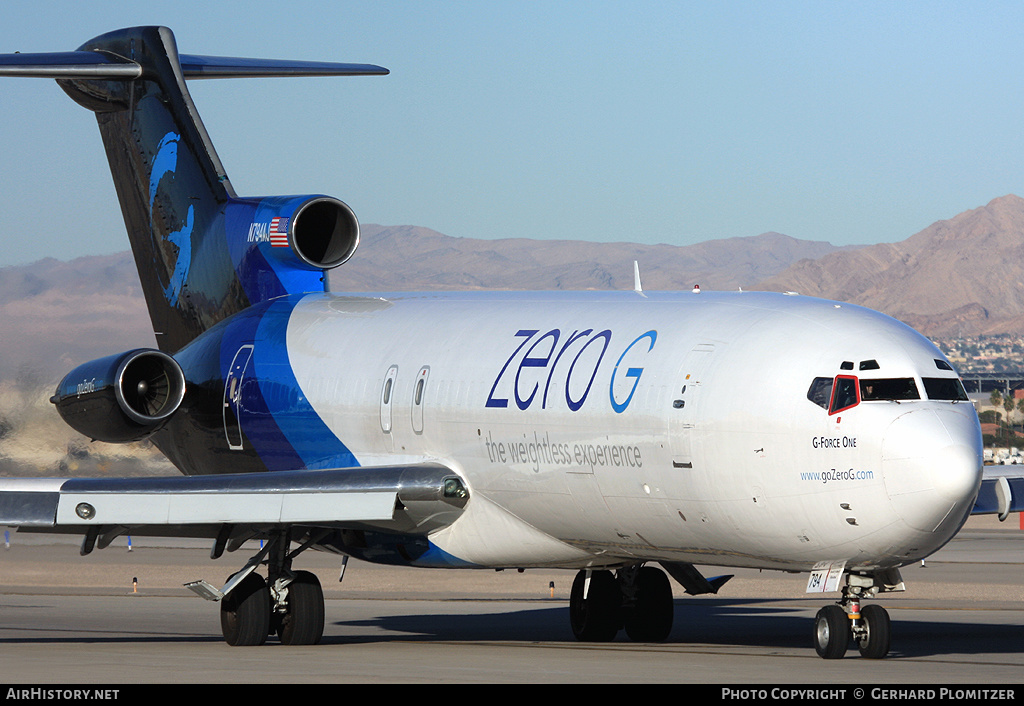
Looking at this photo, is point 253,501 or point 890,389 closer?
point 890,389

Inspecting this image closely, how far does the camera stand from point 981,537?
173 ft

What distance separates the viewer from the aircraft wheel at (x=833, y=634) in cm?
1636

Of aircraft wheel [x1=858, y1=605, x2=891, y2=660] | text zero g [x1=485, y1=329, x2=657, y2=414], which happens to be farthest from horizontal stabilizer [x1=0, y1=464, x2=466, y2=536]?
aircraft wheel [x1=858, y1=605, x2=891, y2=660]

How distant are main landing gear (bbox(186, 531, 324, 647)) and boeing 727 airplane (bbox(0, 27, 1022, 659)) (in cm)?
3

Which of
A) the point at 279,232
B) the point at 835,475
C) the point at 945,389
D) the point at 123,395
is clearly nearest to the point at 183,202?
the point at 279,232

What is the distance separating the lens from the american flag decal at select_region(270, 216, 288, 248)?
2577cm

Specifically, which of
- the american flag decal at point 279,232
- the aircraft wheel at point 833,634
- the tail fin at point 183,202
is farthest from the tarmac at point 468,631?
the american flag decal at point 279,232

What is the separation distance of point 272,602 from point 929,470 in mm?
9261

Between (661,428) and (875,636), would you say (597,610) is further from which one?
(875,636)

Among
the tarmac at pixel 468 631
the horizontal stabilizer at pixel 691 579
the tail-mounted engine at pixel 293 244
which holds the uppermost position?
the tail-mounted engine at pixel 293 244

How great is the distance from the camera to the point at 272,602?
69.4ft

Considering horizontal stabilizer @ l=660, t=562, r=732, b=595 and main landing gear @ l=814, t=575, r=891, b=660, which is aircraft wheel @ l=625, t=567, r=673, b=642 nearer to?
horizontal stabilizer @ l=660, t=562, r=732, b=595

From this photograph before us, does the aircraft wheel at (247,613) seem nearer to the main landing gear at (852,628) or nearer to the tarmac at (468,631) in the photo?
the tarmac at (468,631)

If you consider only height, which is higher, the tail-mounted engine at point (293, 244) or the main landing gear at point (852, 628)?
the tail-mounted engine at point (293, 244)
